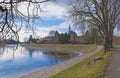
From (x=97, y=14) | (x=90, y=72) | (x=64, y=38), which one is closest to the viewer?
→ (x=90, y=72)

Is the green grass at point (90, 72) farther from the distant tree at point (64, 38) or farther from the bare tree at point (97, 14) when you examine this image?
the distant tree at point (64, 38)

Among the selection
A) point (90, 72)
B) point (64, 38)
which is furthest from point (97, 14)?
point (64, 38)

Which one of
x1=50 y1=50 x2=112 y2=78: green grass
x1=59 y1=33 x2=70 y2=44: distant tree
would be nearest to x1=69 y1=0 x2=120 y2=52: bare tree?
x1=50 y1=50 x2=112 y2=78: green grass

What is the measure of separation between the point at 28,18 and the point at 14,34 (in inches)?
17.1

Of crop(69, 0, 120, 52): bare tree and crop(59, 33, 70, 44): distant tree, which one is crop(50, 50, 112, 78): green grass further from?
crop(59, 33, 70, 44): distant tree

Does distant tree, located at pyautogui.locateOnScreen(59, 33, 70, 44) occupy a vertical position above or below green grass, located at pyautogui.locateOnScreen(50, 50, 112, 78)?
above

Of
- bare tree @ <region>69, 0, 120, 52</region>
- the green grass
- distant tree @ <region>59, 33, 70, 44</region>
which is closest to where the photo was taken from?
the green grass

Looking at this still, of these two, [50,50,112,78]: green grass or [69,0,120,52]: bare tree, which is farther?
[69,0,120,52]: bare tree

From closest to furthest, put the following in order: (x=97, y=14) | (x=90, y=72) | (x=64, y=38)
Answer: (x=90, y=72), (x=97, y=14), (x=64, y=38)

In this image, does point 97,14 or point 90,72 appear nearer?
point 90,72

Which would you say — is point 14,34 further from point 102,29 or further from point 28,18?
point 102,29

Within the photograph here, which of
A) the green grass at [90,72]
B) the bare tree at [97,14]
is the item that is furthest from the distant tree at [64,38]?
the green grass at [90,72]

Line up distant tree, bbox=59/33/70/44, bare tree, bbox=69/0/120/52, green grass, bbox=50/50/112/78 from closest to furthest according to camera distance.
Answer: green grass, bbox=50/50/112/78 → bare tree, bbox=69/0/120/52 → distant tree, bbox=59/33/70/44

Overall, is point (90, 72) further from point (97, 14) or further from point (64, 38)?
point (64, 38)
